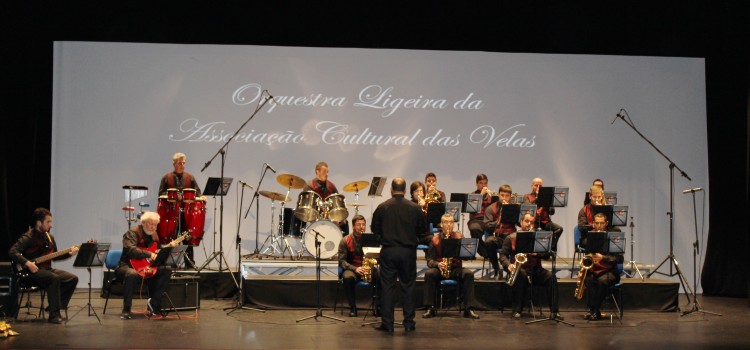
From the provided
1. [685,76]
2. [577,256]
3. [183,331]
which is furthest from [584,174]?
[183,331]

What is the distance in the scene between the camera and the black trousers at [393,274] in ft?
30.6

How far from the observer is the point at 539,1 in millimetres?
13586

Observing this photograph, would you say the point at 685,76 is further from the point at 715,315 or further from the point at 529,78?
the point at 715,315

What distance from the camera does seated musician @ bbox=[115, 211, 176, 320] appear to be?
10.4 m

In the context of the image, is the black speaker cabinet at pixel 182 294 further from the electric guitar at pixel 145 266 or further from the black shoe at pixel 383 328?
the black shoe at pixel 383 328

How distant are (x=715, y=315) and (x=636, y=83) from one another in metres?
4.50

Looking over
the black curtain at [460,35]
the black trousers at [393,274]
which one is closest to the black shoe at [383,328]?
the black trousers at [393,274]

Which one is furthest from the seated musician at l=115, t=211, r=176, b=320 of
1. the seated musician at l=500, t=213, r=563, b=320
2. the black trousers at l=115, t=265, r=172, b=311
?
the seated musician at l=500, t=213, r=563, b=320

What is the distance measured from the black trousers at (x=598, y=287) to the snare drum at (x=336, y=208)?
3549 millimetres

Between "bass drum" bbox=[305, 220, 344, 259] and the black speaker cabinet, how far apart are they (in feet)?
5.34

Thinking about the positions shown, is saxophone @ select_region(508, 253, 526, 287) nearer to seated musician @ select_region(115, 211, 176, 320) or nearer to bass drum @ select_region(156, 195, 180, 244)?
seated musician @ select_region(115, 211, 176, 320)

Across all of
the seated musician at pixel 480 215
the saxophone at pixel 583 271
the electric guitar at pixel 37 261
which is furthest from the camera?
the seated musician at pixel 480 215

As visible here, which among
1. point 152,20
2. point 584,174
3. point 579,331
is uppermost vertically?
point 152,20

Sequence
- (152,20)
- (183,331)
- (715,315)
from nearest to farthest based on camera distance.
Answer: (183,331)
(715,315)
(152,20)
